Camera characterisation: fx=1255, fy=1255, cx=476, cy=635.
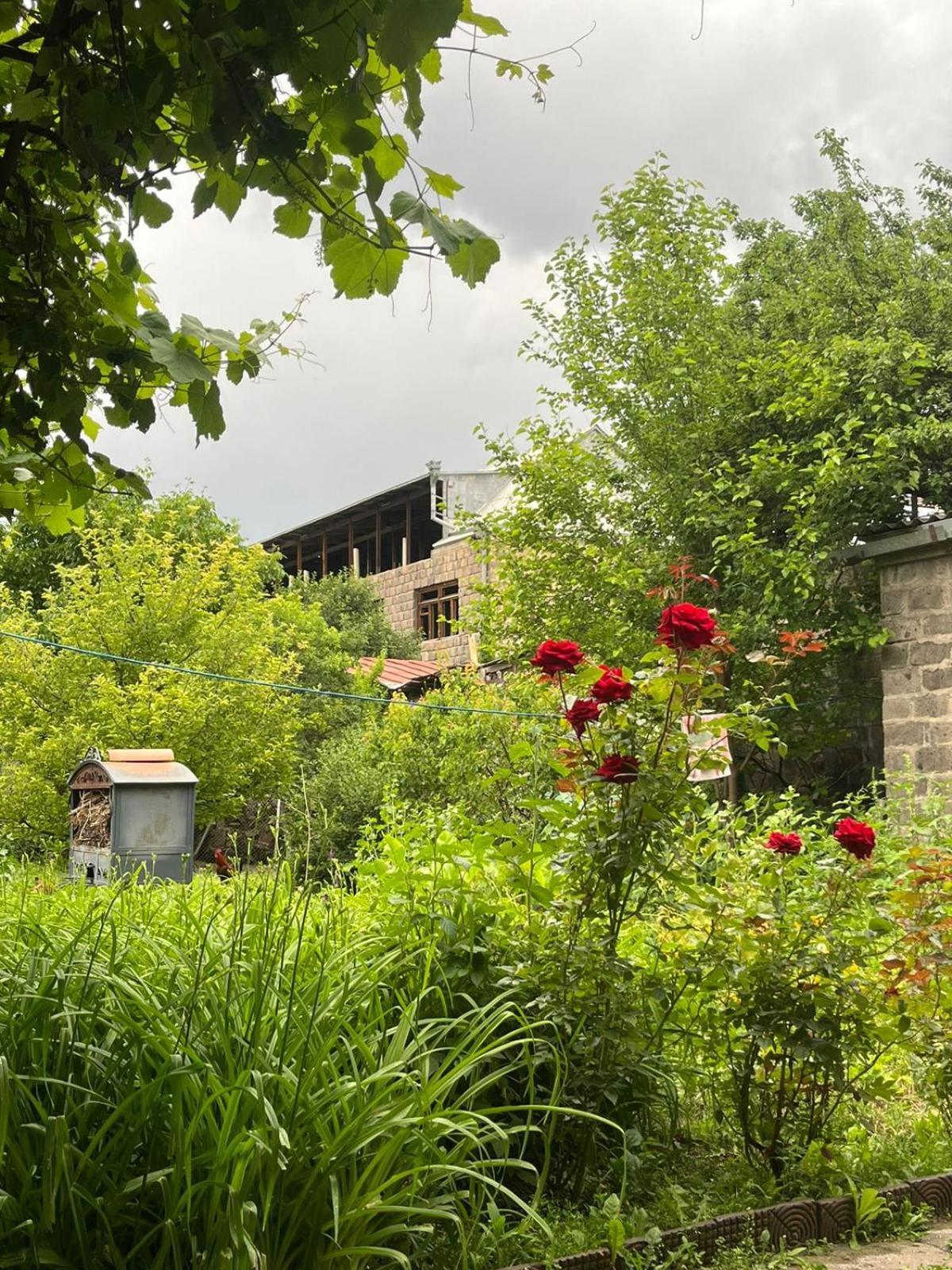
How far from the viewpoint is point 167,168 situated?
218cm

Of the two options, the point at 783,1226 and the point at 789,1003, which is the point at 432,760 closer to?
the point at 789,1003

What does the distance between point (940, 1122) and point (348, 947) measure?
1.92 meters

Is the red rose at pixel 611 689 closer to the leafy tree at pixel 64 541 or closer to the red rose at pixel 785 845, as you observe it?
the red rose at pixel 785 845

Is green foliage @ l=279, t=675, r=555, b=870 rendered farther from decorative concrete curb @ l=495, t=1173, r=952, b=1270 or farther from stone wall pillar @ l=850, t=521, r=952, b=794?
decorative concrete curb @ l=495, t=1173, r=952, b=1270

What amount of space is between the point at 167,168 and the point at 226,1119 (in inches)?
64.3

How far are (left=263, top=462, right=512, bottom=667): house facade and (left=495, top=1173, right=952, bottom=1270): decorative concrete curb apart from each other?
16.7 metres

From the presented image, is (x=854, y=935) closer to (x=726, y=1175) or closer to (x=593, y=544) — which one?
(x=726, y=1175)

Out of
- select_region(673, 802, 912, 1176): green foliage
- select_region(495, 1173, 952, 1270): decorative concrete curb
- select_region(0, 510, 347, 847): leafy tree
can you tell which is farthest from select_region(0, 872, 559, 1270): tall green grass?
select_region(0, 510, 347, 847): leafy tree

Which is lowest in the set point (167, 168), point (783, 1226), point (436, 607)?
point (783, 1226)

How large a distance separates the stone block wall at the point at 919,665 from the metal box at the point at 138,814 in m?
4.98

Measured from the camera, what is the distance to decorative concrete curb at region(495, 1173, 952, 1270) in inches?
97.4

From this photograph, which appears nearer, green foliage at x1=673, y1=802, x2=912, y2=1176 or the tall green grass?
the tall green grass

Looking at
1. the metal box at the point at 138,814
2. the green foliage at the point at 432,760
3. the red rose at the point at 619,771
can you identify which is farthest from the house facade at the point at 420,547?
the red rose at the point at 619,771

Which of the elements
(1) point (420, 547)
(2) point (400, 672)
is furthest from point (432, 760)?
(1) point (420, 547)
